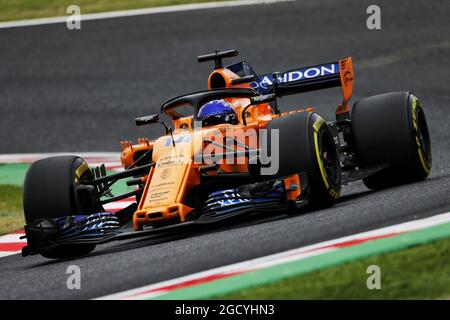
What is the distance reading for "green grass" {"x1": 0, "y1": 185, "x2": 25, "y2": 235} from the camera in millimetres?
11420

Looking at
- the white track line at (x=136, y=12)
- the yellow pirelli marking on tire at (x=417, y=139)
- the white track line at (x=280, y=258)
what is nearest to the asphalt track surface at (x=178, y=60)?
the white track line at (x=136, y=12)

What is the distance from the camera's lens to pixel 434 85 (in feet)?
50.2

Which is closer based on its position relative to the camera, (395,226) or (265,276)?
(265,276)

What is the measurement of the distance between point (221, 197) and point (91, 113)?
744 centimetres

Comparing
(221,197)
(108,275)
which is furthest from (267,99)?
(108,275)

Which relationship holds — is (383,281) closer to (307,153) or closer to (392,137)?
(307,153)

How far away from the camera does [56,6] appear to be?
20.2m

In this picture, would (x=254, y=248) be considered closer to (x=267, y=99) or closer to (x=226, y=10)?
(x=267, y=99)

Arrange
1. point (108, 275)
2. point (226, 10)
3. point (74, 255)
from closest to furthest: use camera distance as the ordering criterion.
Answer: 1. point (108, 275)
2. point (74, 255)
3. point (226, 10)

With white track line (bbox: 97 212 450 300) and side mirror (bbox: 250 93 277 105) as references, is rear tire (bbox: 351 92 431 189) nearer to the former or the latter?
side mirror (bbox: 250 93 277 105)

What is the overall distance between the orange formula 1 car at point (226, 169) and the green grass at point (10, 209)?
1701mm

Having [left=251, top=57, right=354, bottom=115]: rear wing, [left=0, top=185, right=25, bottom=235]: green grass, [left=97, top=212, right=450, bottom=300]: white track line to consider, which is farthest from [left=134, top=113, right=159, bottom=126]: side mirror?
[left=97, top=212, right=450, bottom=300]: white track line

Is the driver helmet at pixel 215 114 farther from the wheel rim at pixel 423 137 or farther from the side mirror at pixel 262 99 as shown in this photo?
A: the wheel rim at pixel 423 137

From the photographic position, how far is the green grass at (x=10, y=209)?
37.5 ft
